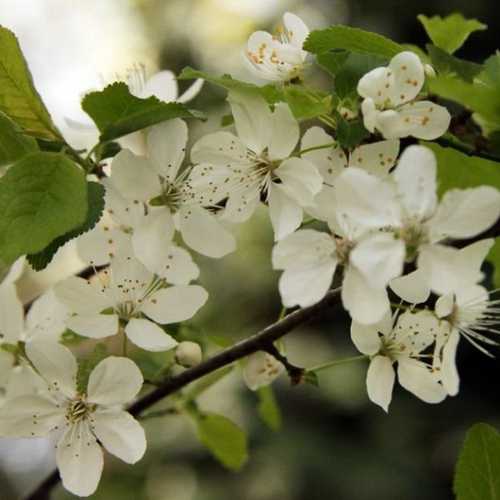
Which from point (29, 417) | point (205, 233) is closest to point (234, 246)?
point (205, 233)

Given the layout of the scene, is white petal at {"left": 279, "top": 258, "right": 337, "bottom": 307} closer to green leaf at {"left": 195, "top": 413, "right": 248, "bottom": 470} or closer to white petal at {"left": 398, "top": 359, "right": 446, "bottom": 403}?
white petal at {"left": 398, "top": 359, "right": 446, "bottom": 403}

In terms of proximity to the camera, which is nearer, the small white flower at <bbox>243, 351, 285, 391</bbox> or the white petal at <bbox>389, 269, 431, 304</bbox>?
the white petal at <bbox>389, 269, 431, 304</bbox>

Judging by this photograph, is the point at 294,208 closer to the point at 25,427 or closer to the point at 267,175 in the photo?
the point at 267,175

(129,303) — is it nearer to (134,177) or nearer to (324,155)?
(134,177)

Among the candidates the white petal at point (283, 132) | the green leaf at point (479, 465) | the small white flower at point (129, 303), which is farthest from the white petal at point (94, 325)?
the green leaf at point (479, 465)

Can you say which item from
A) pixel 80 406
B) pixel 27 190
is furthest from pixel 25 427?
pixel 27 190

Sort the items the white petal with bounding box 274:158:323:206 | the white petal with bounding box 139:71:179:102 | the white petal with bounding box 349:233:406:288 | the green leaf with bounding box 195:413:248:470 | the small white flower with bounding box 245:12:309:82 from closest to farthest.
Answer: the white petal with bounding box 349:233:406:288, the white petal with bounding box 274:158:323:206, the small white flower with bounding box 245:12:309:82, the white petal with bounding box 139:71:179:102, the green leaf with bounding box 195:413:248:470

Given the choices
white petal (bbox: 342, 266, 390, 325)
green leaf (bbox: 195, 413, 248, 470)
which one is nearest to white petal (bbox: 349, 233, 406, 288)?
white petal (bbox: 342, 266, 390, 325)
